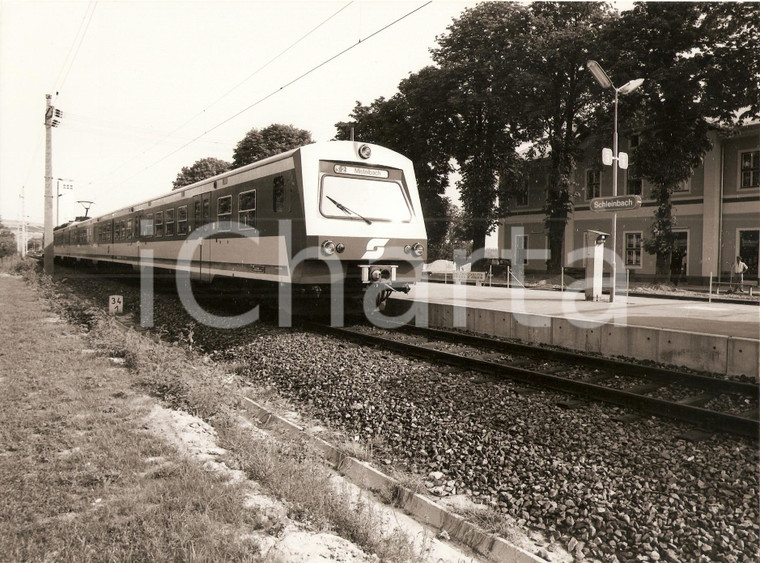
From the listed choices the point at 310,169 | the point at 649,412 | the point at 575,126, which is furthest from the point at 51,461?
the point at 575,126

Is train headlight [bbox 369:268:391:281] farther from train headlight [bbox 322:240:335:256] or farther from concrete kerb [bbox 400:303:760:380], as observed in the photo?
concrete kerb [bbox 400:303:760:380]

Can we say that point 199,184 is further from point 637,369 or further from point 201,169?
point 201,169

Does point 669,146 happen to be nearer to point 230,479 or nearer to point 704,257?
point 704,257

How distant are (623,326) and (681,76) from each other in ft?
60.0

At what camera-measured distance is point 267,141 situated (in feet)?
148

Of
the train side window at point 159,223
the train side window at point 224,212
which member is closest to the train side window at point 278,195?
the train side window at point 224,212

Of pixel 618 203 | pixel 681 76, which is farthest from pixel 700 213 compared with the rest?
pixel 618 203

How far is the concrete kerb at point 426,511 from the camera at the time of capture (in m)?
3.30

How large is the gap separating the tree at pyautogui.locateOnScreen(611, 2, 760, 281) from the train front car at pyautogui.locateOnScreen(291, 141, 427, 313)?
17249 mm

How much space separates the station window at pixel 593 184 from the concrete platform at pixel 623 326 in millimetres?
20736

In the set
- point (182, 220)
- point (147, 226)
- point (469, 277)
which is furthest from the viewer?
point (469, 277)

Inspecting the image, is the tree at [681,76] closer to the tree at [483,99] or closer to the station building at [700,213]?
the station building at [700,213]

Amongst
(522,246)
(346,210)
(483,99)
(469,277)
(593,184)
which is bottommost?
(469,277)

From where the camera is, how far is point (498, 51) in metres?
27.1
